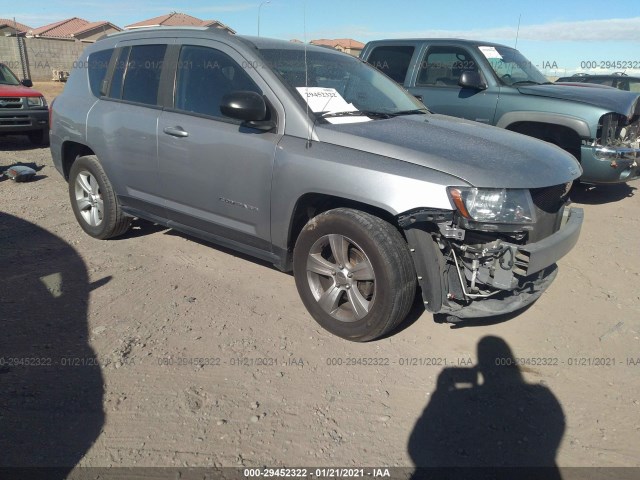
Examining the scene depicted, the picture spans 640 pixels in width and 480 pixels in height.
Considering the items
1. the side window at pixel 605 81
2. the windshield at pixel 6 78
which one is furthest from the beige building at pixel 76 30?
the side window at pixel 605 81

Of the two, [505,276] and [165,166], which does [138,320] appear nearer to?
[165,166]

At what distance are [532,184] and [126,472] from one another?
263cm

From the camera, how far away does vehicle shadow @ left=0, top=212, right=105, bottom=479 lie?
2.50 metres

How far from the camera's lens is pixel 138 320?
3705mm

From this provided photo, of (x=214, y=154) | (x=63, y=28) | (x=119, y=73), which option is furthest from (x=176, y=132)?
(x=63, y=28)

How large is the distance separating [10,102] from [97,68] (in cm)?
619

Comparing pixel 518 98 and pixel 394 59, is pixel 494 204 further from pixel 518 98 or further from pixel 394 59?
pixel 394 59

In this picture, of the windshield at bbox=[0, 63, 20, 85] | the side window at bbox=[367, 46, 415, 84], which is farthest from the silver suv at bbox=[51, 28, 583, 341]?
the windshield at bbox=[0, 63, 20, 85]

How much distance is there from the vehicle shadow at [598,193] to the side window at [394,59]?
2.84 m

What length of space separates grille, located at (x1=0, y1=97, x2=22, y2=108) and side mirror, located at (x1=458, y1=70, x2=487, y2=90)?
8.19 m

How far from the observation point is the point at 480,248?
301cm

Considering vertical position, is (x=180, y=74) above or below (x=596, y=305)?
above

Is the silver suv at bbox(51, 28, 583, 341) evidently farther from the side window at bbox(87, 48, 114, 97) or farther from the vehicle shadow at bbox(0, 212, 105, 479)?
the vehicle shadow at bbox(0, 212, 105, 479)

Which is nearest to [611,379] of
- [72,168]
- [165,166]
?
[165,166]
